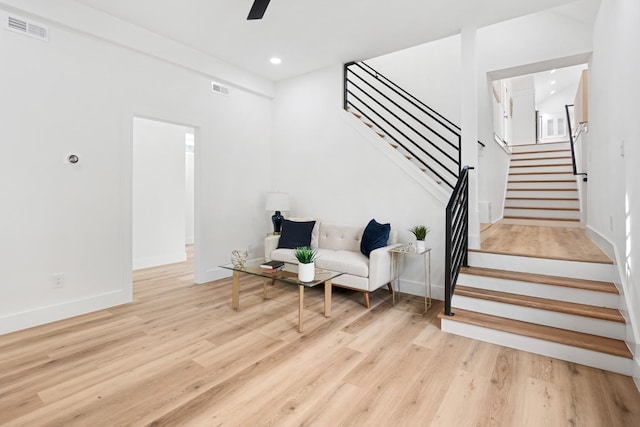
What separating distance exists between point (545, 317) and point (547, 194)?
14.3 ft

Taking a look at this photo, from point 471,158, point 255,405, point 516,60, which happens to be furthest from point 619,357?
point 516,60

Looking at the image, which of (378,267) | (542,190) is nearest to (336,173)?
(378,267)

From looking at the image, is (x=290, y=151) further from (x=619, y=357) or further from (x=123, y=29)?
(x=619, y=357)

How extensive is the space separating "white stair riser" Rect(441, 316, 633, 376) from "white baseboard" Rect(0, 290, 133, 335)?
345 cm

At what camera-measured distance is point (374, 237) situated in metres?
3.74

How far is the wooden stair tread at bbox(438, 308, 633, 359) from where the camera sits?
222 cm

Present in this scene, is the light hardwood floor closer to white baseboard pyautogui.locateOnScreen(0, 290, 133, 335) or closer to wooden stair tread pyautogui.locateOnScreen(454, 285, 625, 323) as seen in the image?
white baseboard pyautogui.locateOnScreen(0, 290, 133, 335)

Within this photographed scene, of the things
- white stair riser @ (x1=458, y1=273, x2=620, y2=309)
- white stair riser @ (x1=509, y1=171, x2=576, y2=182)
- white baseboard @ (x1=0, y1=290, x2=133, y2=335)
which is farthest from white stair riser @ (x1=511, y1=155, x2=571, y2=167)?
white baseboard @ (x1=0, y1=290, x2=133, y2=335)

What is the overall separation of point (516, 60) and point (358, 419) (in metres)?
4.64

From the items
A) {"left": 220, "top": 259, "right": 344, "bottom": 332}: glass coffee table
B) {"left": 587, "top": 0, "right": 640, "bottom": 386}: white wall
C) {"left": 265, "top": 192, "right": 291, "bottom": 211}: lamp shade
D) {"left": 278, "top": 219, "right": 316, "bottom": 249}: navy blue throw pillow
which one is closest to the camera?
{"left": 587, "top": 0, "right": 640, "bottom": 386}: white wall

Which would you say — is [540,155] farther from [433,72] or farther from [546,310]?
[546,310]

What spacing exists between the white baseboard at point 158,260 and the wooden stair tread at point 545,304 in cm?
482

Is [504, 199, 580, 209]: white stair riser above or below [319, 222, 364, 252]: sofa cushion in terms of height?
above

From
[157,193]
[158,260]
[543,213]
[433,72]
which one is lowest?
[158,260]
